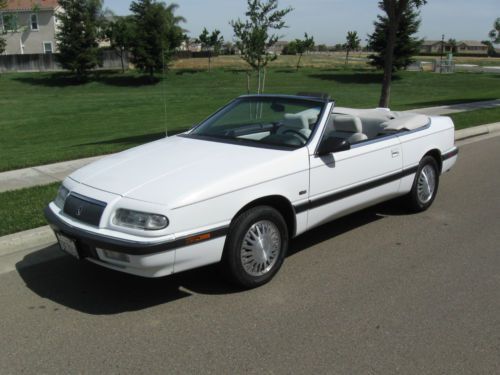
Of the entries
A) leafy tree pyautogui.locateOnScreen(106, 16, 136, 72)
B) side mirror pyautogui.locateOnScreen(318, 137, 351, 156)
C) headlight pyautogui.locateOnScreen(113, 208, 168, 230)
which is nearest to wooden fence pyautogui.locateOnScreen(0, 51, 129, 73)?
leafy tree pyautogui.locateOnScreen(106, 16, 136, 72)

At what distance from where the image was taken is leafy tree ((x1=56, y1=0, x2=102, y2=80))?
43844 millimetres

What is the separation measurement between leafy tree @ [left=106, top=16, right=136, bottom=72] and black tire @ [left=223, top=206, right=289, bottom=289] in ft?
142

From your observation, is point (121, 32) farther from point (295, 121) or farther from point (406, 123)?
point (295, 121)

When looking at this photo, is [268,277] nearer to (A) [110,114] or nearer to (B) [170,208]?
(B) [170,208]

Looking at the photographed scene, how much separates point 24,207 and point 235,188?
3.24 meters

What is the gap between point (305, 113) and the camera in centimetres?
496

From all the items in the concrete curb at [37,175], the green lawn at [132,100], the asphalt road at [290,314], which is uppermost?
the concrete curb at [37,175]

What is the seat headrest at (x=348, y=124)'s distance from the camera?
554cm

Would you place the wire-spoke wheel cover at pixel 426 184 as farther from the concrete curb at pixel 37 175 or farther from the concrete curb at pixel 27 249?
the concrete curb at pixel 37 175

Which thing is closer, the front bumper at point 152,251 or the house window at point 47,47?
the front bumper at point 152,251

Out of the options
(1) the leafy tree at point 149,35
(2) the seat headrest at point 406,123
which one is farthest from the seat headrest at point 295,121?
(1) the leafy tree at point 149,35

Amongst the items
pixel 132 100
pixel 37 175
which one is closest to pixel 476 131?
pixel 37 175

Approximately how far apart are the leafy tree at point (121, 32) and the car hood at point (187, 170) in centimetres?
4253

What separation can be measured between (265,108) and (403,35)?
39.1m
